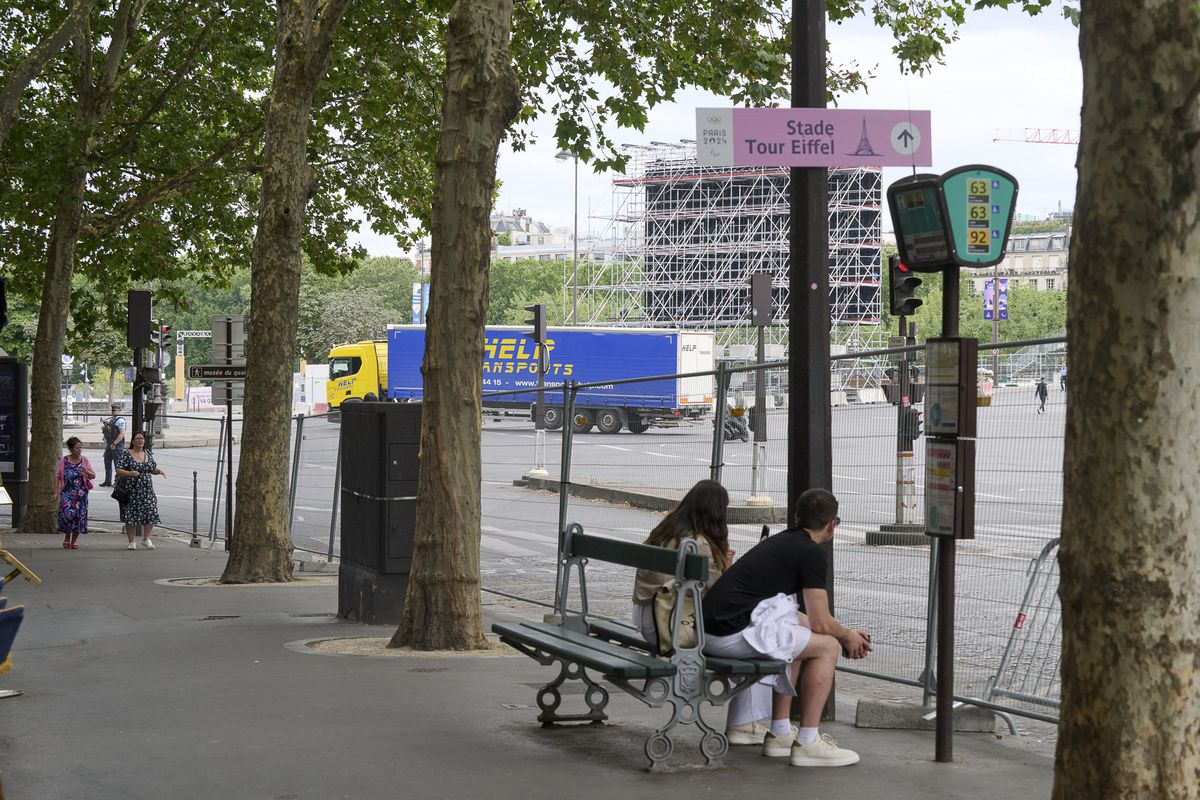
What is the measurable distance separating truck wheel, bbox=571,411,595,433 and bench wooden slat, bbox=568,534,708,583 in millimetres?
4613

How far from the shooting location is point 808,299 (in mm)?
7812

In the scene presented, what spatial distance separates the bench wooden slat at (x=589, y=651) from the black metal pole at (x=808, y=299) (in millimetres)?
1274

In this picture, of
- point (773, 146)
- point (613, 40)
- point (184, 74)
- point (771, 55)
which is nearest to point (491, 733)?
point (773, 146)

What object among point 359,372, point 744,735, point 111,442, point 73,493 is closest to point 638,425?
point 744,735

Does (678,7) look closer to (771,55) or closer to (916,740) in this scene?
(771,55)

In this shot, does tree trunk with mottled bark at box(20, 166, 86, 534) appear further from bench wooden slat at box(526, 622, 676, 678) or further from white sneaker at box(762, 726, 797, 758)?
white sneaker at box(762, 726, 797, 758)

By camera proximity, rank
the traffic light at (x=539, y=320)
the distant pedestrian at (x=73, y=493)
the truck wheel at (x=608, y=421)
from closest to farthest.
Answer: the truck wheel at (x=608, y=421), the distant pedestrian at (x=73, y=493), the traffic light at (x=539, y=320)

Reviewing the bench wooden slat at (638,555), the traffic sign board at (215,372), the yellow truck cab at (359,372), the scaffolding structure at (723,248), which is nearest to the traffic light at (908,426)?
the bench wooden slat at (638,555)

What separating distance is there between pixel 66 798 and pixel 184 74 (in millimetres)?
22469

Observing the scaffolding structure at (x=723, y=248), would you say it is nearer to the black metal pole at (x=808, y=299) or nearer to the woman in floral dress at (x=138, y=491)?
the woman in floral dress at (x=138, y=491)

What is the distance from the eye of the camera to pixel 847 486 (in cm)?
870

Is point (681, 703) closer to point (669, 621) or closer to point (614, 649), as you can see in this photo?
point (669, 621)

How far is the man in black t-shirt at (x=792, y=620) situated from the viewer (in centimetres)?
687

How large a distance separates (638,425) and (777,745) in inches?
191
